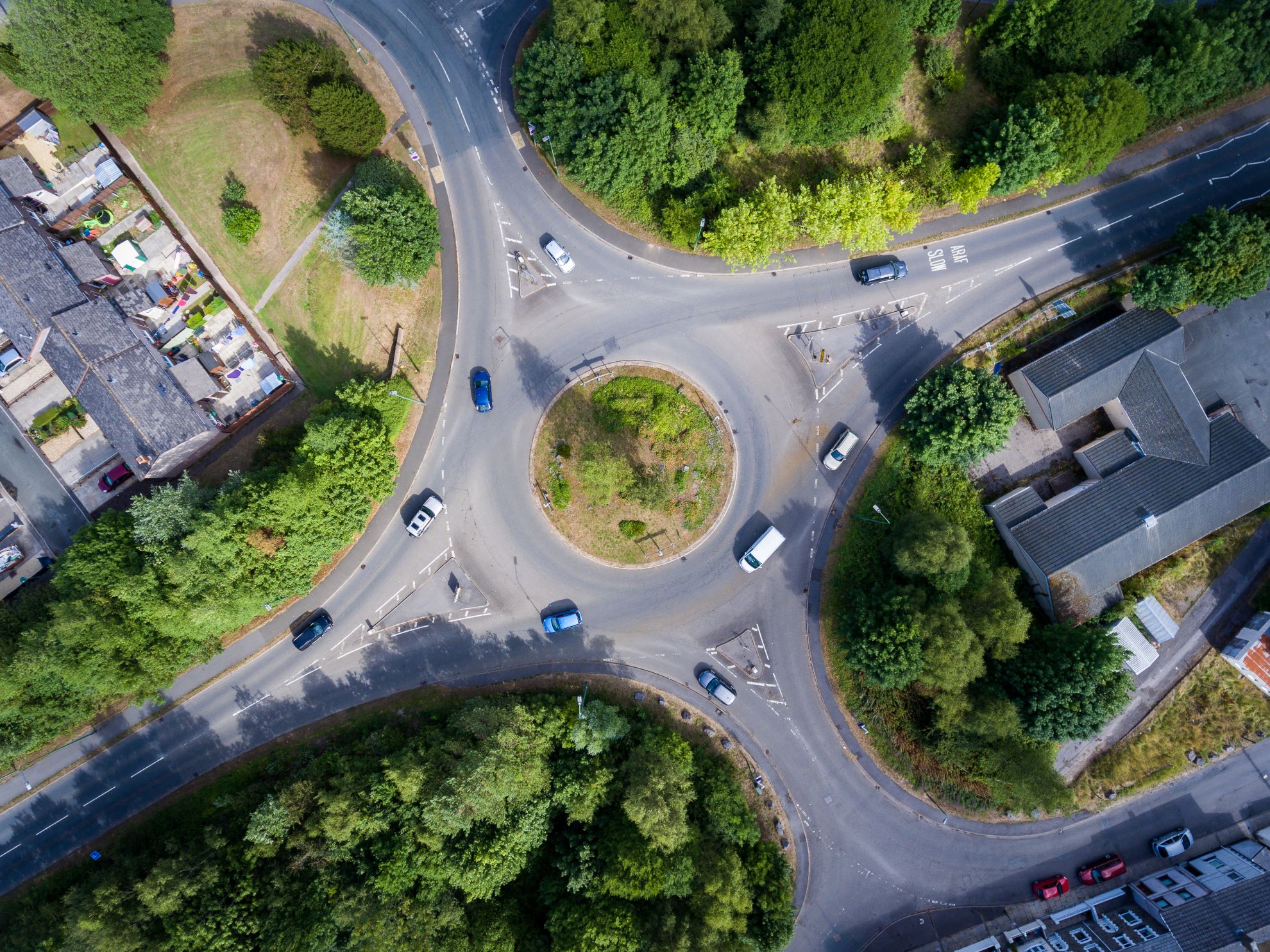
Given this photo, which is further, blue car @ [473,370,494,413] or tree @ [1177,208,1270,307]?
blue car @ [473,370,494,413]

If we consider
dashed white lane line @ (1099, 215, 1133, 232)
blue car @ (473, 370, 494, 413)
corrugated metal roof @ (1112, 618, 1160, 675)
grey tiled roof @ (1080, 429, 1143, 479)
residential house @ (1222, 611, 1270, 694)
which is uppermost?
blue car @ (473, 370, 494, 413)

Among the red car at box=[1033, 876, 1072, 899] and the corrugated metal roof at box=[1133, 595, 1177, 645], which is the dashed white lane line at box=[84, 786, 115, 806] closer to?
the red car at box=[1033, 876, 1072, 899]

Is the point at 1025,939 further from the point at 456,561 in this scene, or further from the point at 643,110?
the point at 643,110

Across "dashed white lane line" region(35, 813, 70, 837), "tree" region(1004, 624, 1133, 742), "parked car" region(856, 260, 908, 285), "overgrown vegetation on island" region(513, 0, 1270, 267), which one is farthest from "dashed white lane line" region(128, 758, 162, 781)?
"parked car" region(856, 260, 908, 285)

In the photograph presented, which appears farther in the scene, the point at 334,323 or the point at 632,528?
the point at 334,323

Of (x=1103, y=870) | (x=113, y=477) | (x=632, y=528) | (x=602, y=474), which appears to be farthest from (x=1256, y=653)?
(x=113, y=477)

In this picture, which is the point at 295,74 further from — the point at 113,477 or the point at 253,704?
the point at 253,704
